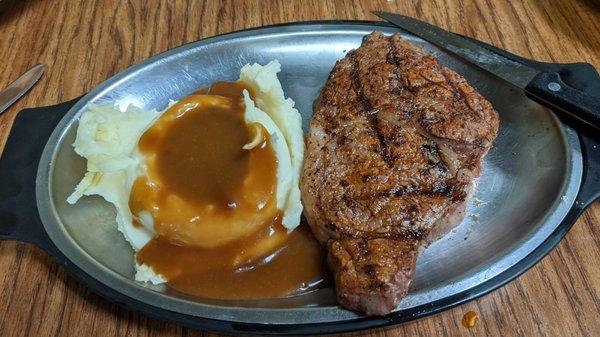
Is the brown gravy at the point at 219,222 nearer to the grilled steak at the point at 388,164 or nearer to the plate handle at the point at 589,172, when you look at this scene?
the grilled steak at the point at 388,164

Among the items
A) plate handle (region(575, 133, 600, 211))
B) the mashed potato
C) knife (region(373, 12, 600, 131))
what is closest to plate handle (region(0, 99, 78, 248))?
the mashed potato

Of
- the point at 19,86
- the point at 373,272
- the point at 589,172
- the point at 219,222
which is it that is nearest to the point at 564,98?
the point at 589,172

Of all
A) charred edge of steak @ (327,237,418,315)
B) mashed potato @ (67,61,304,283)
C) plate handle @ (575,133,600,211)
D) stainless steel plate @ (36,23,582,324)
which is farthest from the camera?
mashed potato @ (67,61,304,283)

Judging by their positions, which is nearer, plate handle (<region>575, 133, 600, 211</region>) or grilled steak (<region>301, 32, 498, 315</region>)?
grilled steak (<region>301, 32, 498, 315</region>)

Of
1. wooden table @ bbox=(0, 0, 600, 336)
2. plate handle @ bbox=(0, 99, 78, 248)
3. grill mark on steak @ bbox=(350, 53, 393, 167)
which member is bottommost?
wooden table @ bbox=(0, 0, 600, 336)

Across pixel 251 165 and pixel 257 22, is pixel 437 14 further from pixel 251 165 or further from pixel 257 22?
pixel 251 165

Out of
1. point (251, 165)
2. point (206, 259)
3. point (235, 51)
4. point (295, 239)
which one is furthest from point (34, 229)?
point (235, 51)

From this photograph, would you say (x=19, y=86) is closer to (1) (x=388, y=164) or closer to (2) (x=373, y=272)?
(1) (x=388, y=164)

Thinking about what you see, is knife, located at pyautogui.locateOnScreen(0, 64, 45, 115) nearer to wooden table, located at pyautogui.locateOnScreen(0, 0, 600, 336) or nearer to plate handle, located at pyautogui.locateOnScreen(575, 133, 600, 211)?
wooden table, located at pyautogui.locateOnScreen(0, 0, 600, 336)
